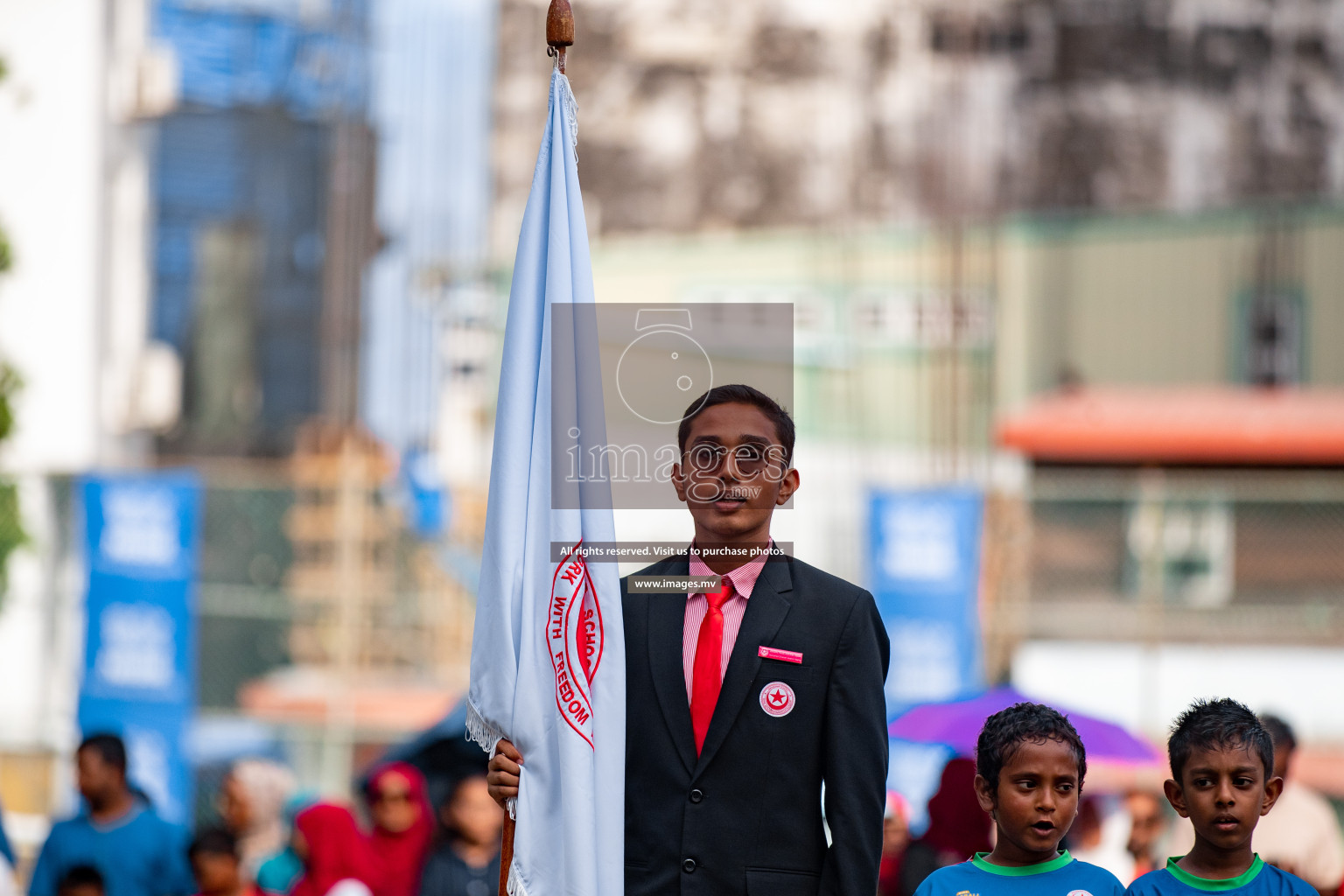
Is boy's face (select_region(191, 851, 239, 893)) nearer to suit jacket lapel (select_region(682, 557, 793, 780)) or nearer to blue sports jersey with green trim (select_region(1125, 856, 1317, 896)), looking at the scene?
suit jacket lapel (select_region(682, 557, 793, 780))

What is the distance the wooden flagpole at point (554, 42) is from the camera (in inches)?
112

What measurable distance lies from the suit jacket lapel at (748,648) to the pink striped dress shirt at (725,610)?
17mm

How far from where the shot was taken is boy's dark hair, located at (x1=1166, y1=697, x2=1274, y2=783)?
2699 millimetres

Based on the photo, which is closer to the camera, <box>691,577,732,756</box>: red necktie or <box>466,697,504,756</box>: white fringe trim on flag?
<box>691,577,732,756</box>: red necktie

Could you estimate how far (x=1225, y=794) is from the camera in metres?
2.66

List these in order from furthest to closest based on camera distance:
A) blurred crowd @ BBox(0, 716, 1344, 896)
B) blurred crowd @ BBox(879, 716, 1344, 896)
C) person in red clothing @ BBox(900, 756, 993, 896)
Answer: person in red clothing @ BBox(900, 756, 993, 896), blurred crowd @ BBox(0, 716, 1344, 896), blurred crowd @ BBox(879, 716, 1344, 896)

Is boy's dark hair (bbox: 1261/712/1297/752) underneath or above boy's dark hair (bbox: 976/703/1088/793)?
underneath

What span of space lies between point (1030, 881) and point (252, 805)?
4334 mm


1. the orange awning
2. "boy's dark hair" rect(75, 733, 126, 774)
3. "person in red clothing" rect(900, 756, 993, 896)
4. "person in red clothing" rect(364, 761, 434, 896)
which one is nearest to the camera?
"person in red clothing" rect(900, 756, 993, 896)

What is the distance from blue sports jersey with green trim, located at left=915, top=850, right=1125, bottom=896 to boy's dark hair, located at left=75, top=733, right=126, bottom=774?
3.43m

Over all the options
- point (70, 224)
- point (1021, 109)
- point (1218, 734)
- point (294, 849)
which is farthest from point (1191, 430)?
A: point (1218, 734)

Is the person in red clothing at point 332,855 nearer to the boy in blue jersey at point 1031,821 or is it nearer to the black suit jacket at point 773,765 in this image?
the black suit jacket at point 773,765

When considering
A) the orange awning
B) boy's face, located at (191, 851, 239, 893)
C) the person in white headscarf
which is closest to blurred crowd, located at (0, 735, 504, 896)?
boy's face, located at (191, 851, 239, 893)

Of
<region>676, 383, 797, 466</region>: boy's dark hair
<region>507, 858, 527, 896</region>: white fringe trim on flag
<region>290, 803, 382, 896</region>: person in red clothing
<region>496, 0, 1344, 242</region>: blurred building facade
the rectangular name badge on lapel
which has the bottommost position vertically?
<region>290, 803, 382, 896</region>: person in red clothing
